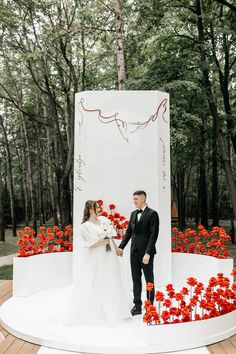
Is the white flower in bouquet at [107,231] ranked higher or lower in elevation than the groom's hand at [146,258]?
higher

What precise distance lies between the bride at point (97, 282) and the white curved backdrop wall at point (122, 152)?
59.6 inches

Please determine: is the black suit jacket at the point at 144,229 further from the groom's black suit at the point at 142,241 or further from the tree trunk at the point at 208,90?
the tree trunk at the point at 208,90

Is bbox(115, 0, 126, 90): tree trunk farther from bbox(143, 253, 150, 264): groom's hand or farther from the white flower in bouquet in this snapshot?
bbox(143, 253, 150, 264): groom's hand

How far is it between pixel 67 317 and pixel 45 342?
56cm

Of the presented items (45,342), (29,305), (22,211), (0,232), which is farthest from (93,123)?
(22,211)

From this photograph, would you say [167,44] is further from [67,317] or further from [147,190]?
[67,317]

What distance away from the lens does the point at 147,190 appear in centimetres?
664

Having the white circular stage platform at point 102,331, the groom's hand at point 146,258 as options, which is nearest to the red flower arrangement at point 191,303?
the white circular stage platform at point 102,331

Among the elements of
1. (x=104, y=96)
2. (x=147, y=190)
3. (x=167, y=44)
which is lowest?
(x=147, y=190)

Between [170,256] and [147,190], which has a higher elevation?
[147,190]

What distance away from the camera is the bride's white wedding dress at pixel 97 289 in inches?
192

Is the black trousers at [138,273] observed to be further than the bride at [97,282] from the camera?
Yes

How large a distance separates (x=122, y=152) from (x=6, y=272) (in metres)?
5.39

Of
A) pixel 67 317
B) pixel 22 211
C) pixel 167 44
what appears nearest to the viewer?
pixel 67 317
